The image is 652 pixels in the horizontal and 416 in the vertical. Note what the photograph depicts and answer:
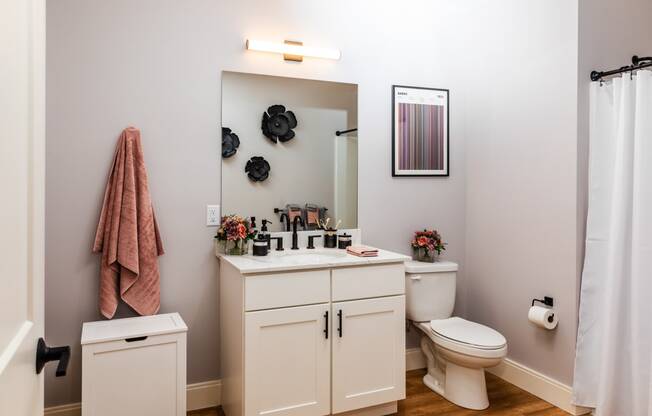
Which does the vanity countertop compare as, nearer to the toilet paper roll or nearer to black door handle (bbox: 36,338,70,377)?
the toilet paper roll

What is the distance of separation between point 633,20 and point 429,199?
1.58 meters

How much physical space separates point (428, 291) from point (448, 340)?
40 cm

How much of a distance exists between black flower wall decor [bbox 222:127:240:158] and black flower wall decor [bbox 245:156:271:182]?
0.11 meters

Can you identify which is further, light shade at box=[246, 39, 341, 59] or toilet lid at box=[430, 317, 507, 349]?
light shade at box=[246, 39, 341, 59]

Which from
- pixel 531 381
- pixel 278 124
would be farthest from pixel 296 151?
pixel 531 381

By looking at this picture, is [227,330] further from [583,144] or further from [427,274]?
[583,144]

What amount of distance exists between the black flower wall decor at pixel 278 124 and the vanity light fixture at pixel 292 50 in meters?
0.32

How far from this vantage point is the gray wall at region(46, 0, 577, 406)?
8.11 ft

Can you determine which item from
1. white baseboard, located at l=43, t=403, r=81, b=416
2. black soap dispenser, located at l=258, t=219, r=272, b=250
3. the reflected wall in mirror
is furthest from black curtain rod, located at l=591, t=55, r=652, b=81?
white baseboard, located at l=43, t=403, r=81, b=416

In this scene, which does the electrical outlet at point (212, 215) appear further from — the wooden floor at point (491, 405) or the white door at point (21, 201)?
the white door at point (21, 201)

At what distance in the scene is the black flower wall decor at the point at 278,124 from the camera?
112 inches

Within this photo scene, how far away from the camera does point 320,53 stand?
2.92m

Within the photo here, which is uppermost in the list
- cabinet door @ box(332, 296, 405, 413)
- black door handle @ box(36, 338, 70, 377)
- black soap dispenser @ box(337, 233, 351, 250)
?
black soap dispenser @ box(337, 233, 351, 250)

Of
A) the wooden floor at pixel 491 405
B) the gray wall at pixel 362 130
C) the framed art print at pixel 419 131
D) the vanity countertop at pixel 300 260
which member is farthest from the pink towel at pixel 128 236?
the framed art print at pixel 419 131
